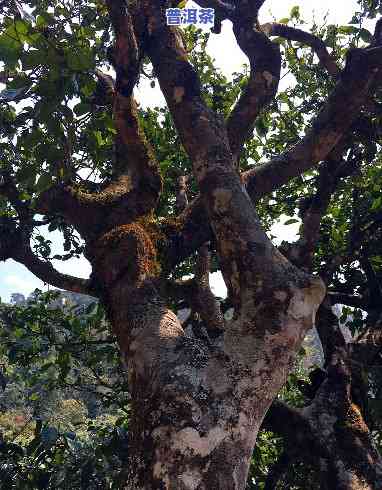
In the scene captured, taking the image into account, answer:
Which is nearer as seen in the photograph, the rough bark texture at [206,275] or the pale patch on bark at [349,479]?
the rough bark texture at [206,275]

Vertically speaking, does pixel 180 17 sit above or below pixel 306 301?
above

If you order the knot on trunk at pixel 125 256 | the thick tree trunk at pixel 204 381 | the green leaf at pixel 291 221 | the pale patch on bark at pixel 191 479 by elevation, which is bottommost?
the pale patch on bark at pixel 191 479

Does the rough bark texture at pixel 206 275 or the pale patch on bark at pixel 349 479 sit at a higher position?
the rough bark texture at pixel 206 275

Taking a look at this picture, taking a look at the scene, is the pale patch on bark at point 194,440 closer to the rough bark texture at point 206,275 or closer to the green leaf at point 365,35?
the rough bark texture at point 206,275

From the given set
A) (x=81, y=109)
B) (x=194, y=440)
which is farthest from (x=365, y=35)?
(x=194, y=440)

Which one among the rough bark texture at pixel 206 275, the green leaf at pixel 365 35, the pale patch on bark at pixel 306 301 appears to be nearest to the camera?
the rough bark texture at pixel 206 275

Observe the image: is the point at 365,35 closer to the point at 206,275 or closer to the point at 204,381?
the point at 206,275

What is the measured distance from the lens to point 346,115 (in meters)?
3.46

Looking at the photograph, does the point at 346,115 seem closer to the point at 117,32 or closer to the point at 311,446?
the point at 117,32

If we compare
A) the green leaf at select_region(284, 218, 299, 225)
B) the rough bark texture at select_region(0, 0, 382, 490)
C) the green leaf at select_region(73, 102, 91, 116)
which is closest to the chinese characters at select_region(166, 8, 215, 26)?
the rough bark texture at select_region(0, 0, 382, 490)

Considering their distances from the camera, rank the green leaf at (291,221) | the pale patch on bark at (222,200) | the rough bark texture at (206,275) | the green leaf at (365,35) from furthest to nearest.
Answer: the green leaf at (291,221) < the green leaf at (365,35) < the pale patch on bark at (222,200) < the rough bark texture at (206,275)

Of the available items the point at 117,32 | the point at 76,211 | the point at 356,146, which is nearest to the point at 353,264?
the point at 356,146

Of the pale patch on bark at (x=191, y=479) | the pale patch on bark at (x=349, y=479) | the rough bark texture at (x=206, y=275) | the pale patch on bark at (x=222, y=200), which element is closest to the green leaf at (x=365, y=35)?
the rough bark texture at (x=206, y=275)

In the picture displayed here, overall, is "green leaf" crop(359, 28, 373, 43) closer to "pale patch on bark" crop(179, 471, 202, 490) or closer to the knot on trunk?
the knot on trunk
